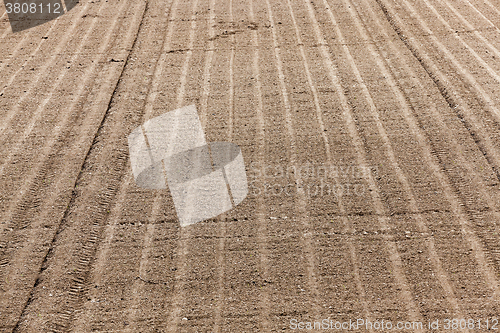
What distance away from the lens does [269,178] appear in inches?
200

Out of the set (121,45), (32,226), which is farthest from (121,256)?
(121,45)

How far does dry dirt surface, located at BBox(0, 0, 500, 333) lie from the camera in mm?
3824

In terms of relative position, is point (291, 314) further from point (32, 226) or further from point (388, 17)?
point (388, 17)

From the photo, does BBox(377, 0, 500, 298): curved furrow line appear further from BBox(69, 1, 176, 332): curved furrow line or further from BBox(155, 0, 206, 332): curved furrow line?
BBox(69, 1, 176, 332): curved furrow line

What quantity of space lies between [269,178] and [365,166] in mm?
1271

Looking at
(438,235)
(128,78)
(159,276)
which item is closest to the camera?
(159,276)

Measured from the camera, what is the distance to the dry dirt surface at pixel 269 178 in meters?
3.82

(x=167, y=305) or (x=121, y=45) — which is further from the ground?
(x=121, y=45)

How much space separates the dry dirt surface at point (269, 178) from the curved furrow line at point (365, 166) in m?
0.02

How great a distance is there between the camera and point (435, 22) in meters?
8.17

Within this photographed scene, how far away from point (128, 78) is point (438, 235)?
17.9 ft

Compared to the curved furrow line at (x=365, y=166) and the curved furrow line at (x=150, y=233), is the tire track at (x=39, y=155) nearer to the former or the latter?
the curved furrow line at (x=150, y=233)

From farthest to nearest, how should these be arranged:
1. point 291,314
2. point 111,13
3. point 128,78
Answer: point 111,13, point 128,78, point 291,314

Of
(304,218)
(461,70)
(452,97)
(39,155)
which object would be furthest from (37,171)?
(461,70)
